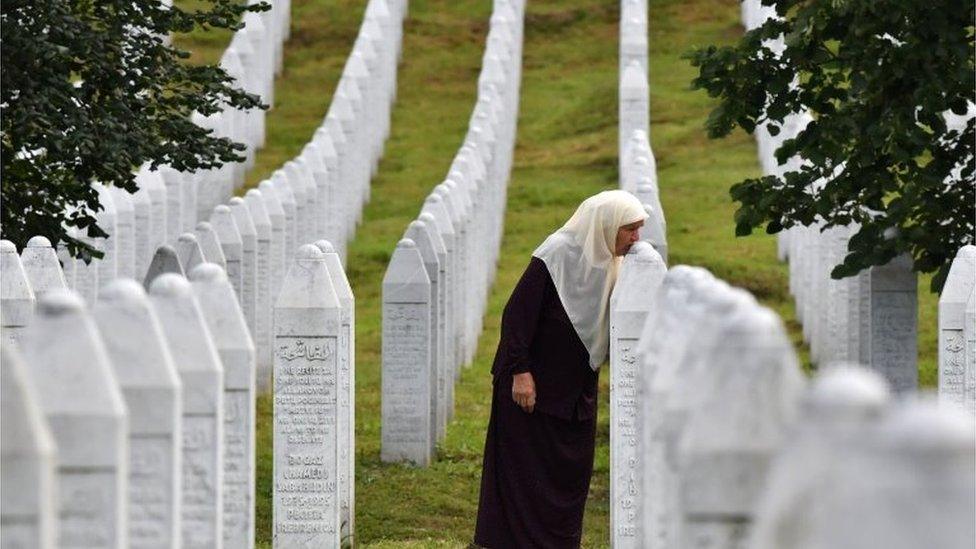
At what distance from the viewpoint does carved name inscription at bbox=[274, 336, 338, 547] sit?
446 inches

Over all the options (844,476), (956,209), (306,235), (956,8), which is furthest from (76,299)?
(306,235)

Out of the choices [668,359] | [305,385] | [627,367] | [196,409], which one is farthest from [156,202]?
[668,359]

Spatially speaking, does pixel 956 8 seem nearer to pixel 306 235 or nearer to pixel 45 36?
pixel 45 36

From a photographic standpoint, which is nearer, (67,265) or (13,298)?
(13,298)

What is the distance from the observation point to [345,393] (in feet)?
37.9

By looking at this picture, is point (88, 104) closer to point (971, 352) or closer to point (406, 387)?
point (406, 387)

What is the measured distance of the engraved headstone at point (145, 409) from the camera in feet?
20.1

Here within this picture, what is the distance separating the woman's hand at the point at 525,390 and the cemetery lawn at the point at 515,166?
5.61 ft

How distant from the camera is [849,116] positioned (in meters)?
14.8

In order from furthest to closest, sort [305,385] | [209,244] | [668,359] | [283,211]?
[283,211] → [209,244] → [305,385] → [668,359]

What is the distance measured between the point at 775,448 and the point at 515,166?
30.2 metres

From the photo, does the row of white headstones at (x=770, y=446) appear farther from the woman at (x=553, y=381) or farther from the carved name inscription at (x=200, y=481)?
the woman at (x=553, y=381)

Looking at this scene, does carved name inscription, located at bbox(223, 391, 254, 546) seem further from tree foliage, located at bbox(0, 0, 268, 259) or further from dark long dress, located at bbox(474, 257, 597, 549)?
tree foliage, located at bbox(0, 0, 268, 259)

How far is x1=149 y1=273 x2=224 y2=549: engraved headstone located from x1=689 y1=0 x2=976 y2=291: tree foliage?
26.3 feet
